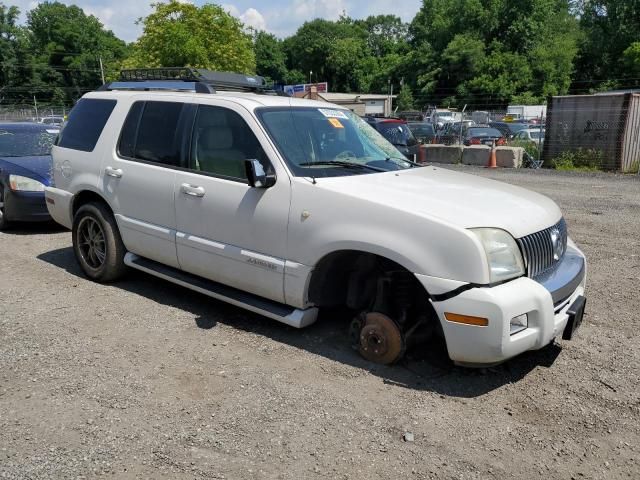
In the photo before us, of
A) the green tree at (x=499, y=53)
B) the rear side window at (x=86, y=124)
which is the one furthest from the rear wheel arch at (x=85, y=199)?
the green tree at (x=499, y=53)

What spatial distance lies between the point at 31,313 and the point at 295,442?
3138 mm

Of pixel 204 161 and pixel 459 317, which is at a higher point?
pixel 204 161

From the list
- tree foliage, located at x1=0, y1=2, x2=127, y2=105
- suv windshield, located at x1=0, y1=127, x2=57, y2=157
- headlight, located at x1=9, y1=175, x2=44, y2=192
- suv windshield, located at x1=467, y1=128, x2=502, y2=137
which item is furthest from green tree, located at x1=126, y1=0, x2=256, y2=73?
tree foliage, located at x1=0, y1=2, x2=127, y2=105

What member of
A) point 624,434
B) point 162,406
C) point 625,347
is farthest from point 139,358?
Answer: point 625,347

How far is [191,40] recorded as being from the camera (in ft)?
106

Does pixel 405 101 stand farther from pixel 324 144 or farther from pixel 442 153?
pixel 324 144

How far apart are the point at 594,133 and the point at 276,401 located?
1640cm

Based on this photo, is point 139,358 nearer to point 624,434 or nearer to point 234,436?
point 234,436

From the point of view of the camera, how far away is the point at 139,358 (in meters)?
4.23

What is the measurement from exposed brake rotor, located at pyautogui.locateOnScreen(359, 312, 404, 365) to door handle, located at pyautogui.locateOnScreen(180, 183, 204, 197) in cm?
169

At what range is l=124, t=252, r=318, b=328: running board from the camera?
426 centimetres

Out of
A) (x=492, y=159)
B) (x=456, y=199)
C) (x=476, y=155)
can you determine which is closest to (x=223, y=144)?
(x=456, y=199)

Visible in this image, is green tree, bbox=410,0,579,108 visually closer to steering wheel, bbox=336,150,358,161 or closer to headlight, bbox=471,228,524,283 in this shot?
steering wheel, bbox=336,150,358,161

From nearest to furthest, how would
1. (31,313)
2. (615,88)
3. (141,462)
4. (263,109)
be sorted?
(141,462) → (263,109) → (31,313) → (615,88)
